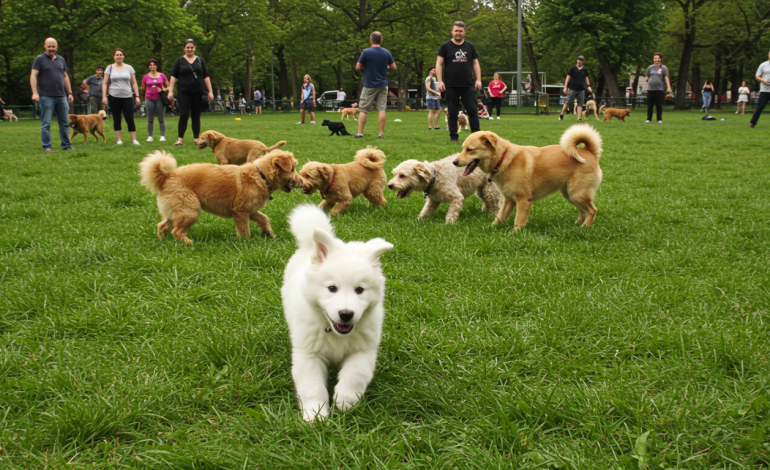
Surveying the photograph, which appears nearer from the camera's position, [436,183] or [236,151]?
[436,183]

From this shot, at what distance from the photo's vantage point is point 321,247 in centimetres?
247

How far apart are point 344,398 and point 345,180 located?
4.70 meters

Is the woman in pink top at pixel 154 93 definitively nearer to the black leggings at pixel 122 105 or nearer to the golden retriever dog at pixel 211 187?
the black leggings at pixel 122 105

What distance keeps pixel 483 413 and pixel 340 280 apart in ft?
3.05

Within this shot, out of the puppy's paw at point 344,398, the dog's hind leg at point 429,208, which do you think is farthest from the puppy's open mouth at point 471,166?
the puppy's paw at point 344,398

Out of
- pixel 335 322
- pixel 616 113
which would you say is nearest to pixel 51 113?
pixel 335 322

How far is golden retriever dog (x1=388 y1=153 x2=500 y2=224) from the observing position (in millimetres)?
6465

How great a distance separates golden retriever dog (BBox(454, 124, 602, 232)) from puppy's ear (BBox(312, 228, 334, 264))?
3.69 m

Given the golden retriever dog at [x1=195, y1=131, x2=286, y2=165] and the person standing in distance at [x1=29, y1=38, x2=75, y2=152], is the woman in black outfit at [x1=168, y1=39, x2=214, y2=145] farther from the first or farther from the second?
the golden retriever dog at [x1=195, y1=131, x2=286, y2=165]

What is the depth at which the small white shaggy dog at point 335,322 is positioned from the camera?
235cm

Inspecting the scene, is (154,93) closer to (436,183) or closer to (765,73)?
(436,183)

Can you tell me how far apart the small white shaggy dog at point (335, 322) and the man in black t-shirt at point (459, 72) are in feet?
32.6

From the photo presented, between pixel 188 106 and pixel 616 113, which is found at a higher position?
pixel 616 113

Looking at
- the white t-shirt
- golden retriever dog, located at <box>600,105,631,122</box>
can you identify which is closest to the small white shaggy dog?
the white t-shirt
